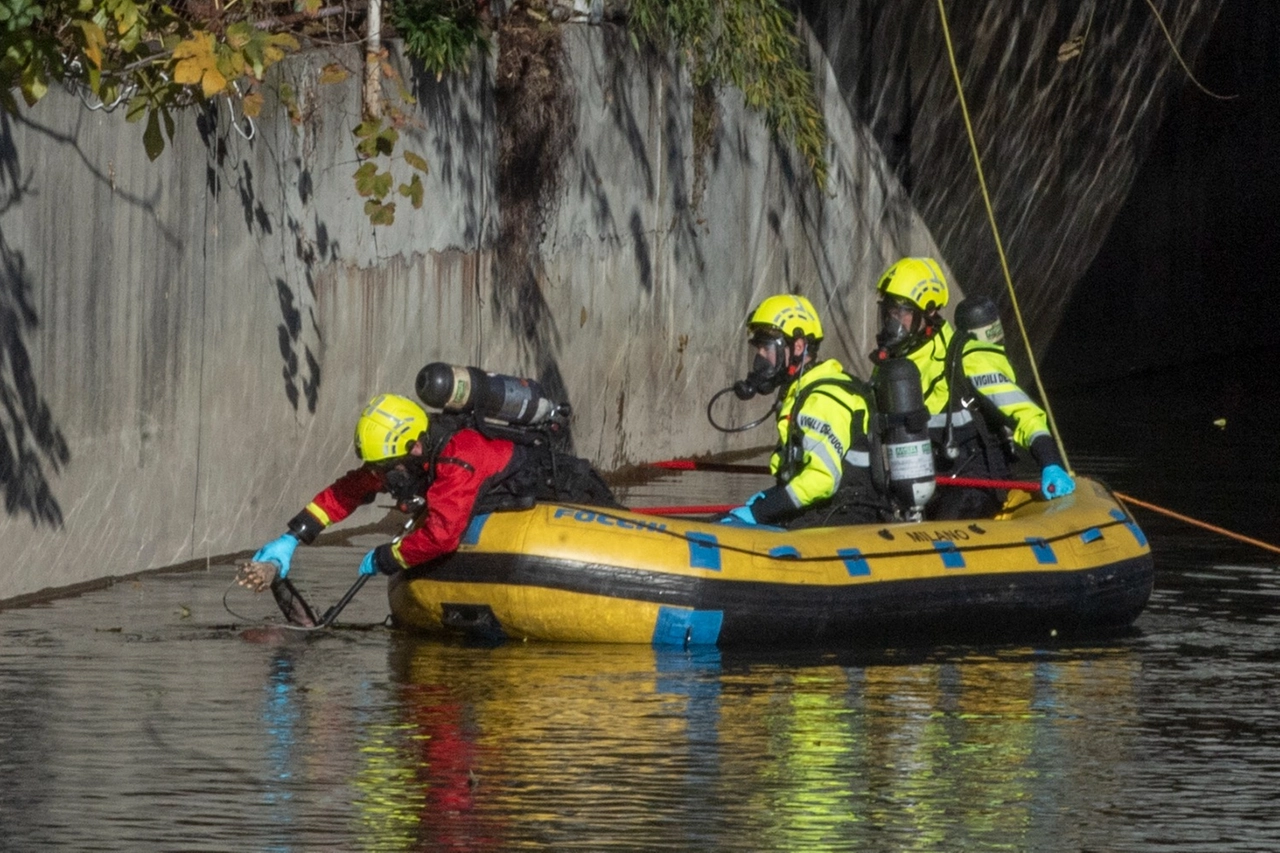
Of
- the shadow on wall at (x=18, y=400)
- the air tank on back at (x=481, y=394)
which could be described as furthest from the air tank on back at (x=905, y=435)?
the shadow on wall at (x=18, y=400)

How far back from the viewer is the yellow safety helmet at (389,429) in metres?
9.70

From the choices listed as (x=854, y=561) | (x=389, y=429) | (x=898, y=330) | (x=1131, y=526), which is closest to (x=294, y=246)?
(x=389, y=429)

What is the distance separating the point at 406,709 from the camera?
843cm

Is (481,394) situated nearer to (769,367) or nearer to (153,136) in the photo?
(769,367)

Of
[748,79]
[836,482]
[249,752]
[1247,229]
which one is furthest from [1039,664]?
[1247,229]

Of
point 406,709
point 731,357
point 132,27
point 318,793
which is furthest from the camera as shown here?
point 731,357

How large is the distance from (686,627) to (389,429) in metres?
1.37

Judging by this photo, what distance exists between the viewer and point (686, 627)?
9.74 metres

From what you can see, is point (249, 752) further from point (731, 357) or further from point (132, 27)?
point (731, 357)

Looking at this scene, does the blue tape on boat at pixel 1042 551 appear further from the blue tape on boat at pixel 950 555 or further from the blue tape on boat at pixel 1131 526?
the blue tape on boat at pixel 1131 526

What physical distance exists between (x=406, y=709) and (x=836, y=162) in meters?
11.2

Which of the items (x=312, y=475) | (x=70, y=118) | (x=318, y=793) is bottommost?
(x=318, y=793)

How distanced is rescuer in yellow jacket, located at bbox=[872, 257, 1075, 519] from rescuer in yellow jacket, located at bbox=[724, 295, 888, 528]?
563 millimetres

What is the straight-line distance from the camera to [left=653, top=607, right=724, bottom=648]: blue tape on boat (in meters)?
9.70
